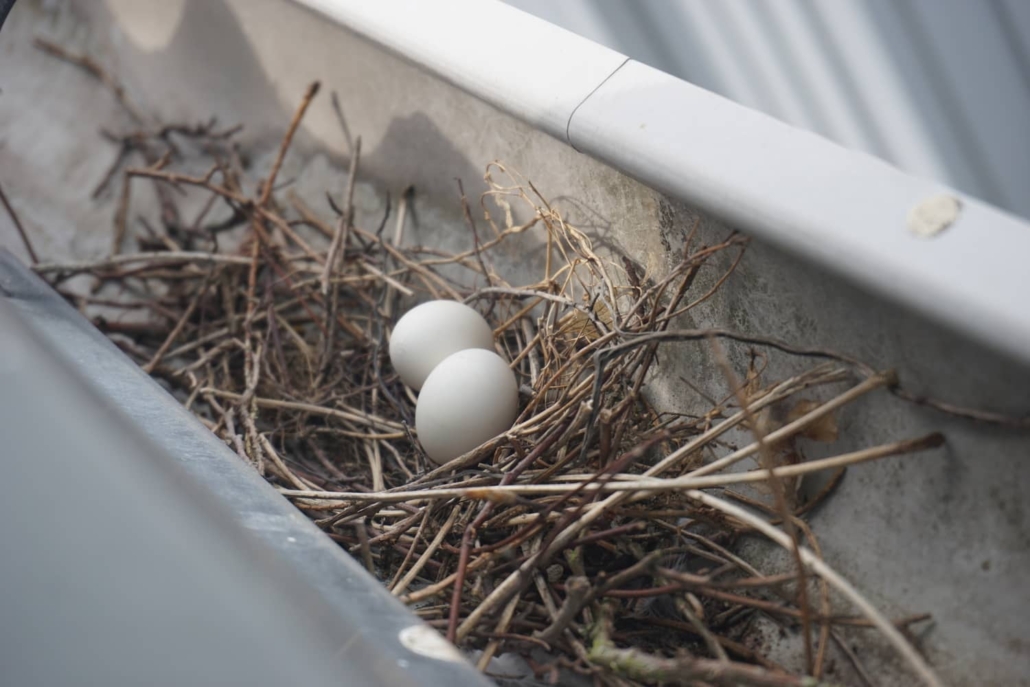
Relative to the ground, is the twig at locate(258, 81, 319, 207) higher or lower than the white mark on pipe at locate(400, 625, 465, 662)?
higher

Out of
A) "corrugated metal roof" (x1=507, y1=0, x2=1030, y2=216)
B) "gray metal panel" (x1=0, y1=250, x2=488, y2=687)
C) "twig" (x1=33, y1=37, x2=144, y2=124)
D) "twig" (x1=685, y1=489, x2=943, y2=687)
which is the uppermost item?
"twig" (x1=33, y1=37, x2=144, y2=124)

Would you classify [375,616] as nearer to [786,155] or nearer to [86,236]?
[786,155]

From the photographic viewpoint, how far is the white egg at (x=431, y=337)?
0.99 meters

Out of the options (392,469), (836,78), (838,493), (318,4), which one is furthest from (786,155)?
(836,78)

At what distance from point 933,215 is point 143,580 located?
0.52 m

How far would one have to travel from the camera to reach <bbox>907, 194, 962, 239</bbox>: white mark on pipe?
58cm

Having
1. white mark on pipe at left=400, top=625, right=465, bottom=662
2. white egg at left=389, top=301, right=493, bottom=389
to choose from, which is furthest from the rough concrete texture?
white mark on pipe at left=400, top=625, right=465, bottom=662

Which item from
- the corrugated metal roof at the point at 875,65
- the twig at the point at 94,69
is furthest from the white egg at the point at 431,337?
the corrugated metal roof at the point at 875,65

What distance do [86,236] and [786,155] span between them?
134cm

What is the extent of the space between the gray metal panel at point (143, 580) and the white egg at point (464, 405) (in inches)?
10.5

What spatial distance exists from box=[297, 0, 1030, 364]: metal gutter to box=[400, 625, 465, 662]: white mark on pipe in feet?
1.15

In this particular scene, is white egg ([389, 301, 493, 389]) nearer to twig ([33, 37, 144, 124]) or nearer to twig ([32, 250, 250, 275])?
twig ([32, 250, 250, 275])

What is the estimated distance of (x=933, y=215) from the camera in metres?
0.59

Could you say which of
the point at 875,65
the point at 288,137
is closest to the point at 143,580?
the point at 288,137
